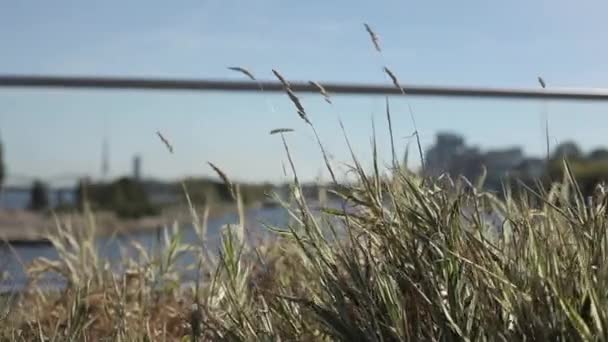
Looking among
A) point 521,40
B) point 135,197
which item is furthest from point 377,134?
point 135,197

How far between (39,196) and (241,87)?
713mm

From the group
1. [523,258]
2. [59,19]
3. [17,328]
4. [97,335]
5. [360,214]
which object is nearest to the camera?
[523,258]

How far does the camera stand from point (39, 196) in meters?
3.03

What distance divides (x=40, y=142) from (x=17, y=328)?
1.42m

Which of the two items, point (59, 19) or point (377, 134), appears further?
point (59, 19)

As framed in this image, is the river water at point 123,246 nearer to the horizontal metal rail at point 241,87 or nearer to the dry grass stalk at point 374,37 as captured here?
the dry grass stalk at point 374,37

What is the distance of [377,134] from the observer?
1523 millimetres

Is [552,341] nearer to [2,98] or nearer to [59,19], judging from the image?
[2,98]

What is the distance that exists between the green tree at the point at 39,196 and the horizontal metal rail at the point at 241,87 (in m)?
0.31

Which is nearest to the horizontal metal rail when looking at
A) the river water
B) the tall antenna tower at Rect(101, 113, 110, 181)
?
the tall antenna tower at Rect(101, 113, 110, 181)

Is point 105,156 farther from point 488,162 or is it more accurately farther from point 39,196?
point 488,162

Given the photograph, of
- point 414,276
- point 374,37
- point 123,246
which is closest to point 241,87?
point 123,246

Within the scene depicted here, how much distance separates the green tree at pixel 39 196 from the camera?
9.82 feet

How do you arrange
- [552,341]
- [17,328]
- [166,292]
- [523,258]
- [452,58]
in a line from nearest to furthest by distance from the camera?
[552,341] → [523,258] → [17,328] → [166,292] → [452,58]
